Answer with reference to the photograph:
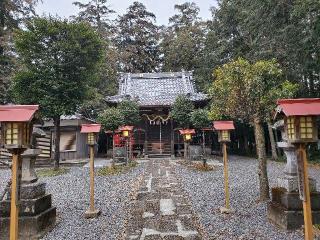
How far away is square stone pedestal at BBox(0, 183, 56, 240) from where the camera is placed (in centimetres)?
586

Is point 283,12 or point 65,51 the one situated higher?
point 283,12

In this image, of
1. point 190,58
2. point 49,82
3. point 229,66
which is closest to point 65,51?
Answer: point 49,82

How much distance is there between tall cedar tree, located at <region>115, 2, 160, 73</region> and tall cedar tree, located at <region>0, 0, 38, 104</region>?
49.1 ft

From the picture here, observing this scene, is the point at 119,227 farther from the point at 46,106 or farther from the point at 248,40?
the point at 248,40

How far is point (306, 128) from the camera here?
4.25 metres

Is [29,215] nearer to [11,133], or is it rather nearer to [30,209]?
[30,209]

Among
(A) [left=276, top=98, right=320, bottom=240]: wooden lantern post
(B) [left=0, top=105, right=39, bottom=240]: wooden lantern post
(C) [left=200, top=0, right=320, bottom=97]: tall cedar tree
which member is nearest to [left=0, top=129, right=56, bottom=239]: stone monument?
(B) [left=0, top=105, right=39, bottom=240]: wooden lantern post

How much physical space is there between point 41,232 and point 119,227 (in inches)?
62.4

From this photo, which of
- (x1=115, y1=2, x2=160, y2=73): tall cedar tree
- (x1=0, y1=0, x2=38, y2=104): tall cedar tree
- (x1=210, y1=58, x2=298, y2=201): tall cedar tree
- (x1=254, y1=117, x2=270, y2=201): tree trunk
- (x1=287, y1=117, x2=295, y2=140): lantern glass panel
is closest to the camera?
(x1=287, y1=117, x2=295, y2=140): lantern glass panel

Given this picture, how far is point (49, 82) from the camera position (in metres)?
14.5

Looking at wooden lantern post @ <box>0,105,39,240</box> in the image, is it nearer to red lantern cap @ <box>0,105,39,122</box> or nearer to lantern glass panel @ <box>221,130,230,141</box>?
red lantern cap @ <box>0,105,39,122</box>

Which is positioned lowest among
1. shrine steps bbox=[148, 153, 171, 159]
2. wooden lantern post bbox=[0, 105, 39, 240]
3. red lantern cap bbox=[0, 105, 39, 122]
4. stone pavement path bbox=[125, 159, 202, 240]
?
stone pavement path bbox=[125, 159, 202, 240]

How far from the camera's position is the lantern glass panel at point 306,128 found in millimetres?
4230

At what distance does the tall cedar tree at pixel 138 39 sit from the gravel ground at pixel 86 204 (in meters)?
25.5
